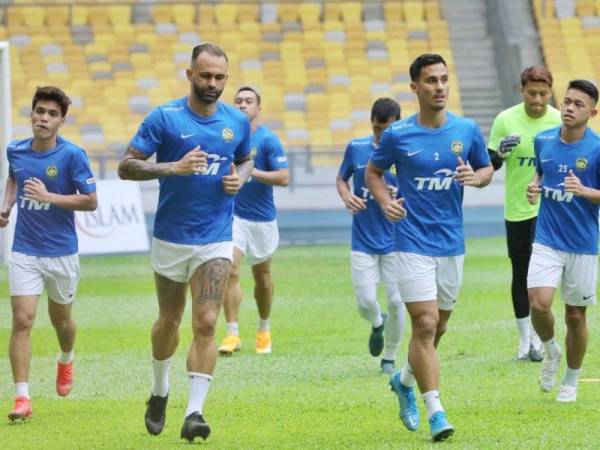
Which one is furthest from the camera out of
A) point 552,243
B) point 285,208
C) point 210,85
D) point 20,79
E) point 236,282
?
point 20,79

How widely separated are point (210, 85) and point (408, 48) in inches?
1065

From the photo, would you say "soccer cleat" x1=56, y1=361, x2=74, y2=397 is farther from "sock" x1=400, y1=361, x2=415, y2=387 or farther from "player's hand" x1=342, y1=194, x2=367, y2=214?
"sock" x1=400, y1=361, x2=415, y2=387

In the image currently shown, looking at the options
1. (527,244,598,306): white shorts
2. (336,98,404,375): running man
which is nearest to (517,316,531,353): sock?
(336,98,404,375): running man

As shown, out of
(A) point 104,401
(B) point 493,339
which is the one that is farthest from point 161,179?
(B) point 493,339

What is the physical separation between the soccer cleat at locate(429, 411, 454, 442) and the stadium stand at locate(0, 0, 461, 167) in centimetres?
2395

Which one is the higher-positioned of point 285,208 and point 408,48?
point 408,48

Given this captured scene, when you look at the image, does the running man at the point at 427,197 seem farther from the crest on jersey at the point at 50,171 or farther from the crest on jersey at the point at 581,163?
the crest on jersey at the point at 50,171

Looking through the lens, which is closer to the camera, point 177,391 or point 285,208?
point 177,391

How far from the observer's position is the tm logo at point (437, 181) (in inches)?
368

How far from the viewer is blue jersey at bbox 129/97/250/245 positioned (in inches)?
367

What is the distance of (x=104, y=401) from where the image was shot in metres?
11.3

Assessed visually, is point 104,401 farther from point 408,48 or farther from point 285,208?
point 408,48

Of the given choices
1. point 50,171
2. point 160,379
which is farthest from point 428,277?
point 50,171

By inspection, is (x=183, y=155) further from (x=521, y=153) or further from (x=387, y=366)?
(x=521, y=153)
